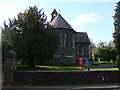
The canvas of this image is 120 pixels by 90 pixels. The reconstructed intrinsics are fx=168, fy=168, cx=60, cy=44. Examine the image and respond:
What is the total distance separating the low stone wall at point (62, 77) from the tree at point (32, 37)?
848cm

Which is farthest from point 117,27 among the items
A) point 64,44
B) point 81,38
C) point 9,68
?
point 9,68

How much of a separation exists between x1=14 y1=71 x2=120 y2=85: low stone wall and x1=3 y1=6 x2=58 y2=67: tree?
334 inches

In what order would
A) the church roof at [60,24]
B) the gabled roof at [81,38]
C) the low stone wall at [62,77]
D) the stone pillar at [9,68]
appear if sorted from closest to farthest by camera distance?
the stone pillar at [9,68] → the low stone wall at [62,77] → the church roof at [60,24] → the gabled roof at [81,38]

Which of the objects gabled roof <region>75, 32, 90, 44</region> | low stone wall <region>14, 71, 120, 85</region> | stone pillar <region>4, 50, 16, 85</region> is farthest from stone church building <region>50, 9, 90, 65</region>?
stone pillar <region>4, 50, 16, 85</region>

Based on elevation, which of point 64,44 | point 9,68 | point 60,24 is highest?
point 60,24

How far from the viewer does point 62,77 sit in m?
13.9

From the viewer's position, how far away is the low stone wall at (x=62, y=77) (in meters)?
13.4

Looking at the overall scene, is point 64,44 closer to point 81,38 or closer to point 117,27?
point 81,38

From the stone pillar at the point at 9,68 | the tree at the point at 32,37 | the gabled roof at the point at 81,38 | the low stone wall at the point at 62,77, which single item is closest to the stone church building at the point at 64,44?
the gabled roof at the point at 81,38

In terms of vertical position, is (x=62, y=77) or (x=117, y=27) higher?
(x=117, y=27)

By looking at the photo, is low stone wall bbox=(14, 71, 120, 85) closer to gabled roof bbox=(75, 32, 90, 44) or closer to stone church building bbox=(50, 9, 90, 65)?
stone church building bbox=(50, 9, 90, 65)

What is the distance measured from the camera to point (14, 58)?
13328 mm

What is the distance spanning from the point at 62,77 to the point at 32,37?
9522mm

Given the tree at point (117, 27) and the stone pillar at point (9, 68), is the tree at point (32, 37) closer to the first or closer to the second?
the stone pillar at point (9, 68)
